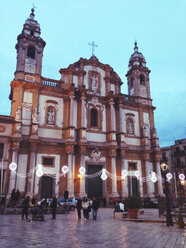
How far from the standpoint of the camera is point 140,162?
103 feet

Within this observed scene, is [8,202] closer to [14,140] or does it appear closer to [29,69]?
[14,140]

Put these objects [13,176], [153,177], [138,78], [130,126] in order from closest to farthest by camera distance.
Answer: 1. [13,176]
2. [153,177]
3. [130,126]
4. [138,78]

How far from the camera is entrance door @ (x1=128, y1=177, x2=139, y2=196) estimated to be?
2952cm

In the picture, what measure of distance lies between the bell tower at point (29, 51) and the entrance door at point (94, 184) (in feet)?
45.8

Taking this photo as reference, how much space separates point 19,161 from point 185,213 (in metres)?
17.4

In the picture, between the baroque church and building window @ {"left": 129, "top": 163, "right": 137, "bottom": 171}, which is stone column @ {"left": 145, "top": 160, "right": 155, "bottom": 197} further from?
building window @ {"left": 129, "top": 163, "right": 137, "bottom": 171}

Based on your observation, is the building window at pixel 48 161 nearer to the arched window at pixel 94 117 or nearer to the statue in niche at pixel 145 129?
the arched window at pixel 94 117

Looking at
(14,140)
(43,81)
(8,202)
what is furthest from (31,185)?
(43,81)

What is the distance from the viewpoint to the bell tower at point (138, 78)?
35969mm

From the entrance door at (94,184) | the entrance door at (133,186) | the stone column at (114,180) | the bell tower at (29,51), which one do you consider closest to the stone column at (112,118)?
the stone column at (114,180)

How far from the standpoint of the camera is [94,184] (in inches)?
1104

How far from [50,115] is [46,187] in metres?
8.58

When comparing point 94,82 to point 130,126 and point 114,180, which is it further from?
point 114,180

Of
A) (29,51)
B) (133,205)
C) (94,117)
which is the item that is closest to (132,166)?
(94,117)
